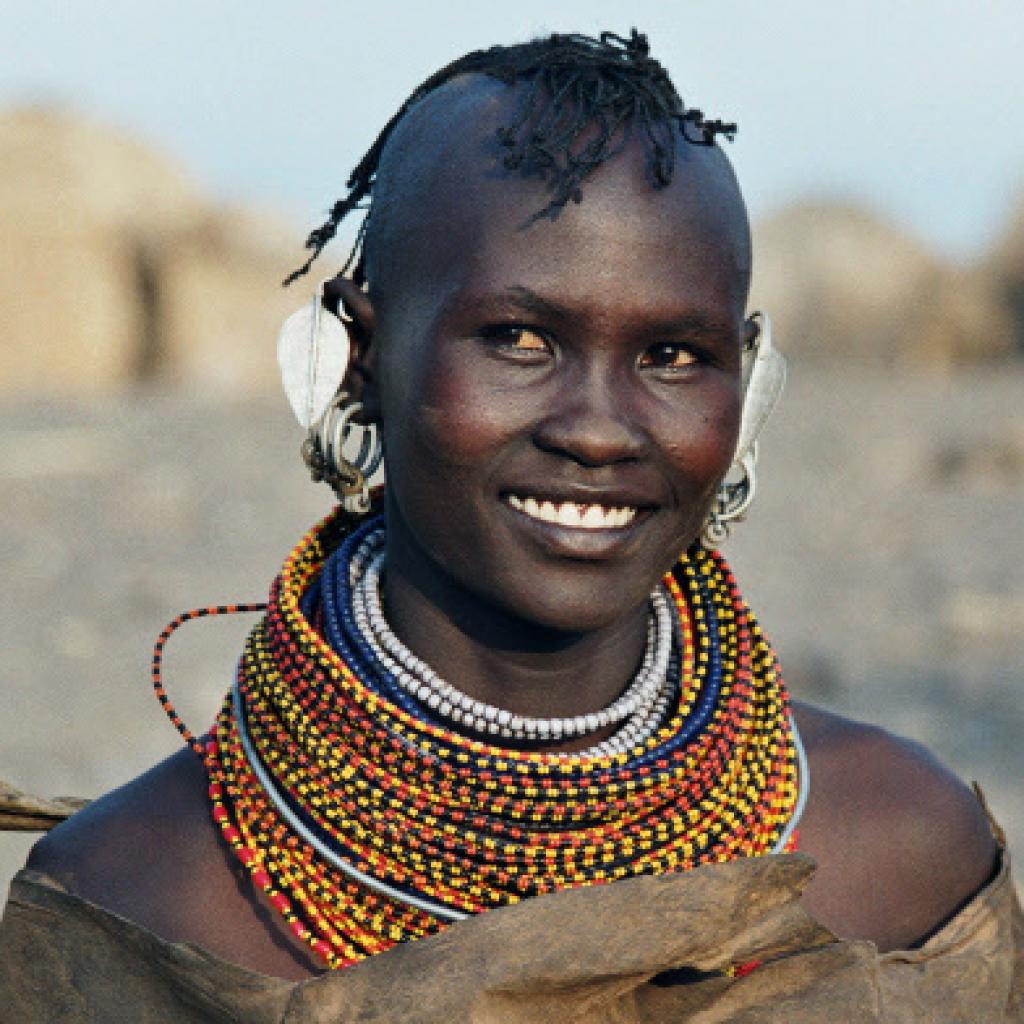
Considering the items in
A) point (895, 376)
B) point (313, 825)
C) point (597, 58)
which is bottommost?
point (895, 376)

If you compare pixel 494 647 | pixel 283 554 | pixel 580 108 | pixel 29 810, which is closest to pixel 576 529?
pixel 494 647

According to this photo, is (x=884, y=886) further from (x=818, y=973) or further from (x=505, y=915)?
(x=505, y=915)

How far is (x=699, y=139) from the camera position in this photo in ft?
7.40

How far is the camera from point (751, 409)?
8.04 ft

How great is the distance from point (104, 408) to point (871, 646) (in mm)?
7800

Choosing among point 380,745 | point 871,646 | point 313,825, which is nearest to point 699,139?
point 380,745

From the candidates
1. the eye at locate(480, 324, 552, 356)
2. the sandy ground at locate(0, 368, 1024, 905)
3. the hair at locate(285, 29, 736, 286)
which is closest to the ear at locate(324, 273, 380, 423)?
the hair at locate(285, 29, 736, 286)

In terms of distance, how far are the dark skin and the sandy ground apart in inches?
133

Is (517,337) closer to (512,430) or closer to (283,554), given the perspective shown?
(512,430)

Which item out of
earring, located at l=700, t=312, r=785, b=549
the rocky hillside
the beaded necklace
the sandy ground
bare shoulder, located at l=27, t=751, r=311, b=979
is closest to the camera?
the beaded necklace

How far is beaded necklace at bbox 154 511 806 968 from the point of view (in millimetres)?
2199

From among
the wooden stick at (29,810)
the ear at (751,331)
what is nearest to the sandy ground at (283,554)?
the wooden stick at (29,810)

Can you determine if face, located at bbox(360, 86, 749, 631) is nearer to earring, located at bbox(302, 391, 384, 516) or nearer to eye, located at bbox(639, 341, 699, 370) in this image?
eye, located at bbox(639, 341, 699, 370)

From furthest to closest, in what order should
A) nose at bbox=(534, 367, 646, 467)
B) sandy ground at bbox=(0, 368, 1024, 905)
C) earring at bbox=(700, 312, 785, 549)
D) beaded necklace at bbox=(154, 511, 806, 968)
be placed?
sandy ground at bbox=(0, 368, 1024, 905), earring at bbox=(700, 312, 785, 549), beaded necklace at bbox=(154, 511, 806, 968), nose at bbox=(534, 367, 646, 467)
